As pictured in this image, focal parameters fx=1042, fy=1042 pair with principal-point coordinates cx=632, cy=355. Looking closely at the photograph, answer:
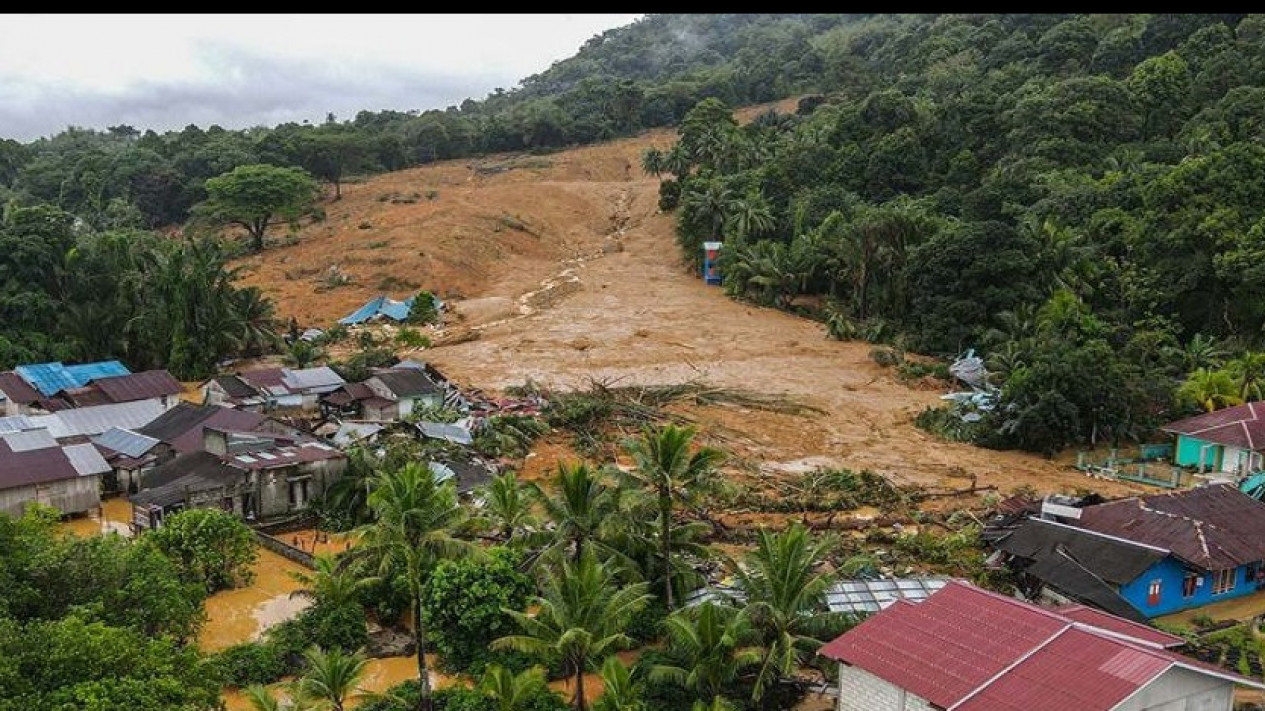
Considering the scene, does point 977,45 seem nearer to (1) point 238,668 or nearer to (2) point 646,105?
(2) point 646,105

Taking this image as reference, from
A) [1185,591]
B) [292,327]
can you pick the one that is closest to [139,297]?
[292,327]

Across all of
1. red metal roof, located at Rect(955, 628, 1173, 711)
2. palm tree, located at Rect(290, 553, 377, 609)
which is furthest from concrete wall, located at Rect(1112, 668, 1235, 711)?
palm tree, located at Rect(290, 553, 377, 609)

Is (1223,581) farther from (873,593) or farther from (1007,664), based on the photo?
(1007,664)

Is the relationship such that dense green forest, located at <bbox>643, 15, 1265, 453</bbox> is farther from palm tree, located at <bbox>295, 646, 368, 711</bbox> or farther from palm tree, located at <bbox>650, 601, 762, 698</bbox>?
palm tree, located at <bbox>295, 646, 368, 711</bbox>

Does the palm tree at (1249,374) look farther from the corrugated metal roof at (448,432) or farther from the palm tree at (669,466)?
the corrugated metal roof at (448,432)

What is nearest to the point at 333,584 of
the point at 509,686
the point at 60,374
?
the point at 509,686

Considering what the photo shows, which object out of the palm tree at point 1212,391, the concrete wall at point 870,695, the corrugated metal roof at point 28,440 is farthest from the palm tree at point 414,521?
the palm tree at point 1212,391

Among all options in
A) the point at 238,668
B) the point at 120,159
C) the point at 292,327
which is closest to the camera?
the point at 238,668
